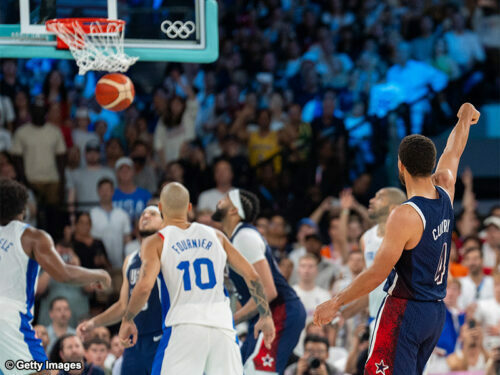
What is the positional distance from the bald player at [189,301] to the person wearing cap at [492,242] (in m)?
6.28

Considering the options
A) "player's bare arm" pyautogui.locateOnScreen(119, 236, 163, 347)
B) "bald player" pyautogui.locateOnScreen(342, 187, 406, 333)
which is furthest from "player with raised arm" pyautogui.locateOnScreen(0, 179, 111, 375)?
"bald player" pyautogui.locateOnScreen(342, 187, 406, 333)

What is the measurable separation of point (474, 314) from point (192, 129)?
5.03 meters

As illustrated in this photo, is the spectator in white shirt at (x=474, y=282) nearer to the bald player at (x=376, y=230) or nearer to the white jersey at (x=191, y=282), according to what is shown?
the bald player at (x=376, y=230)

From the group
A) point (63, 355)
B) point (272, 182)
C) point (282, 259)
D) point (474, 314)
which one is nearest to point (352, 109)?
point (272, 182)

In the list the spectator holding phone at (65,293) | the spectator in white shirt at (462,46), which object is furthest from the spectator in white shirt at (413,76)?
the spectator holding phone at (65,293)

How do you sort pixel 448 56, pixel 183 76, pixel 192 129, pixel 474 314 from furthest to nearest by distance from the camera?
1. pixel 448 56
2. pixel 183 76
3. pixel 192 129
4. pixel 474 314

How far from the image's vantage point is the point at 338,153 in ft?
44.9

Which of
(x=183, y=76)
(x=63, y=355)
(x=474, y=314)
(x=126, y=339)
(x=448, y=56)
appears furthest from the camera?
(x=448, y=56)

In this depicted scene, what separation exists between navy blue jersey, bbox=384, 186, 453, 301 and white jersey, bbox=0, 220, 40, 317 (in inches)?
111

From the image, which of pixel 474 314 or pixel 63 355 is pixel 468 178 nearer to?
pixel 474 314

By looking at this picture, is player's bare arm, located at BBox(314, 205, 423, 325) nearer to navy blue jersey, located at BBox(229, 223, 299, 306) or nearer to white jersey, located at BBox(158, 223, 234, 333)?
white jersey, located at BBox(158, 223, 234, 333)

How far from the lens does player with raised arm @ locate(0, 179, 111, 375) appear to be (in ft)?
21.7

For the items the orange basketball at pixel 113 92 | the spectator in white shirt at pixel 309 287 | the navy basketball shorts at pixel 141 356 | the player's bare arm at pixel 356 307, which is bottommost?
the spectator in white shirt at pixel 309 287

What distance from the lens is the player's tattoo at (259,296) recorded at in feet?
23.5
